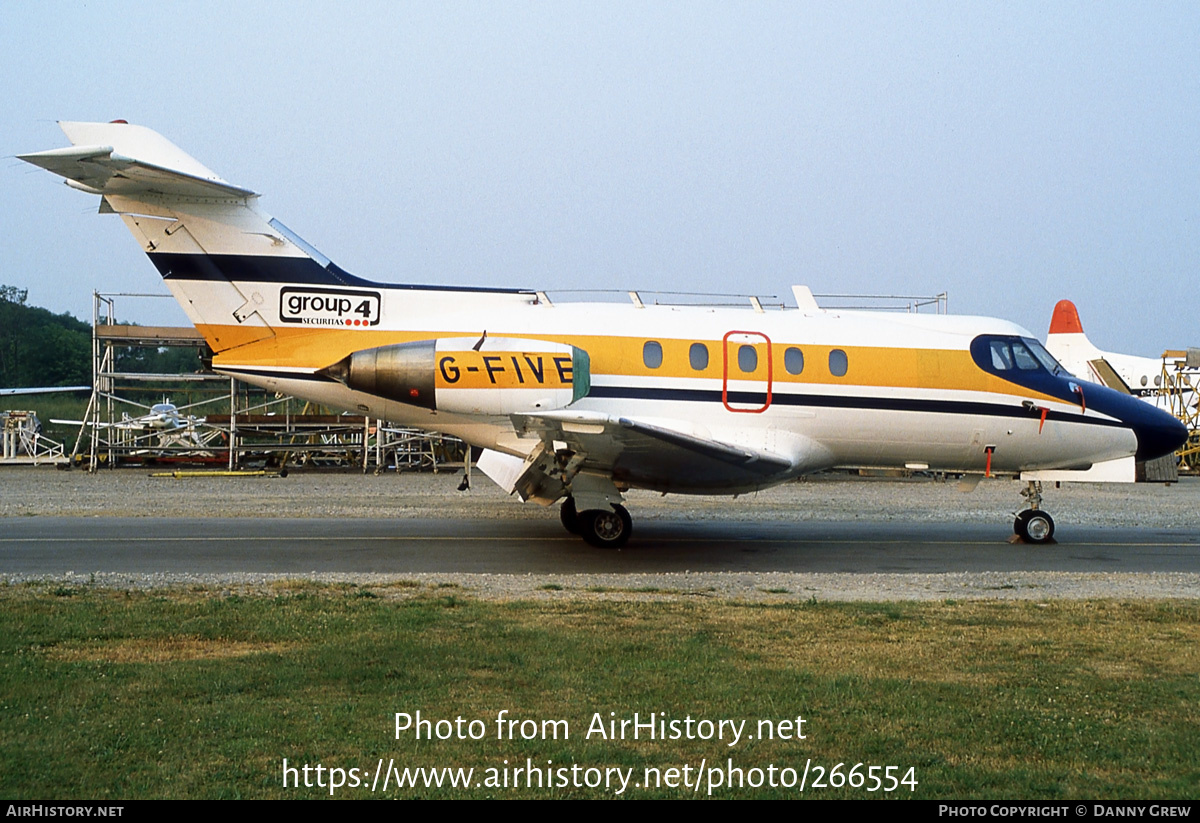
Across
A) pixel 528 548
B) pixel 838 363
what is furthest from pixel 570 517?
pixel 838 363

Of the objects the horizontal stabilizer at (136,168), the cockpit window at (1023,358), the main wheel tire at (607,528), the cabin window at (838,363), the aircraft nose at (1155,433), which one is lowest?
the main wheel tire at (607,528)

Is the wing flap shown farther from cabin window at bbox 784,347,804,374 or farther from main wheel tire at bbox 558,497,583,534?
main wheel tire at bbox 558,497,583,534

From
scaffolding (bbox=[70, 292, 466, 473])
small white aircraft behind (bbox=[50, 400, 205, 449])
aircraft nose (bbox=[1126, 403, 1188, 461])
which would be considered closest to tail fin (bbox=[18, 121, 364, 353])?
aircraft nose (bbox=[1126, 403, 1188, 461])

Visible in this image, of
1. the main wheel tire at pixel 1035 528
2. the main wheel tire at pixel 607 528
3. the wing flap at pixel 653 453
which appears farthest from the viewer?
the main wheel tire at pixel 1035 528

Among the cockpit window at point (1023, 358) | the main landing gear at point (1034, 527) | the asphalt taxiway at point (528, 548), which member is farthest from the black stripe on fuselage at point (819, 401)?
the asphalt taxiway at point (528, 548)

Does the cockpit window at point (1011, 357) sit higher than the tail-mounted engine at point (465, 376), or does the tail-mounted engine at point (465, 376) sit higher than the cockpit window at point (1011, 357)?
the cockpit window at point (1011, 357)

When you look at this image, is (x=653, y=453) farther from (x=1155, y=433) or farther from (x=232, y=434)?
(x=232, y=434)

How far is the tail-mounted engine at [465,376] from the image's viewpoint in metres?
13.5

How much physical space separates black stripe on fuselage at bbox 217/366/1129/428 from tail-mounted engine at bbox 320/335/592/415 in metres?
1.37

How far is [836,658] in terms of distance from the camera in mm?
7828

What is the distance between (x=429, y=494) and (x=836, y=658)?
19591 millimetres

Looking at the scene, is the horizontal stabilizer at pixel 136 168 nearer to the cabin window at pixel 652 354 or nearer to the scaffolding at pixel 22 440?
the cabin window at pixel 652 354

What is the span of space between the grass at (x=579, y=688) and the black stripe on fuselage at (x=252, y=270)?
604 cm

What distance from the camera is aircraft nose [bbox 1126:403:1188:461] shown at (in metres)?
16.7
